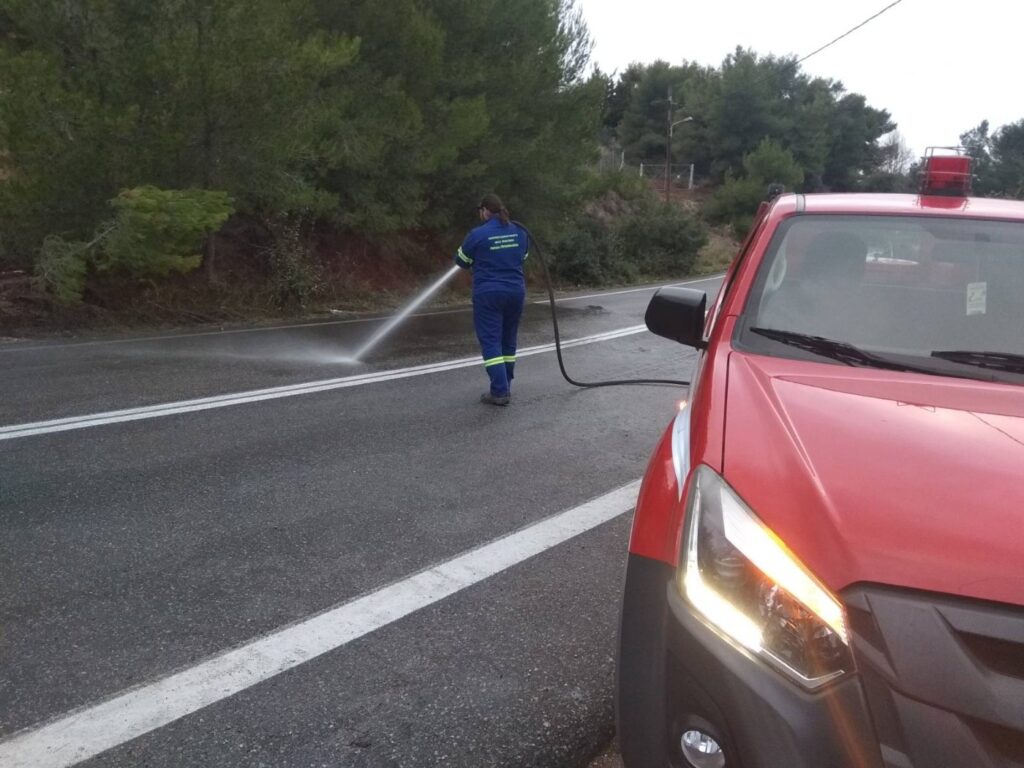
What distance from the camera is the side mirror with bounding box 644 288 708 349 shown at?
3434mm

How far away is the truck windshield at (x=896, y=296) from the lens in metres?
3.02

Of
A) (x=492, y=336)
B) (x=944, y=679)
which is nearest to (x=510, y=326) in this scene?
(x=492, y=336)

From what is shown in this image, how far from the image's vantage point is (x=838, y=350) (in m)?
3.03

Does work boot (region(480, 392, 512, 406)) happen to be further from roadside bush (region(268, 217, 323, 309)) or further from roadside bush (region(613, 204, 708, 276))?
roadside bush (region(613, 204, 708, 276))

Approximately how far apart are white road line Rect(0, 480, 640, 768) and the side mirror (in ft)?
4.53

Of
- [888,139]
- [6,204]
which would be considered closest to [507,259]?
[6,204]

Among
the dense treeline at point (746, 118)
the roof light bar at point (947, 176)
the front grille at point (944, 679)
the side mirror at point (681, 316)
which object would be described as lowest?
the front grille at point (944, 679)

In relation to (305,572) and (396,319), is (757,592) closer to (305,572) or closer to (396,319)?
(305,572)

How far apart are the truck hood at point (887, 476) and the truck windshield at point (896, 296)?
32 cm

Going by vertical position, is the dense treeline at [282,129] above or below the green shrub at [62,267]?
above

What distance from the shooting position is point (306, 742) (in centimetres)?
267

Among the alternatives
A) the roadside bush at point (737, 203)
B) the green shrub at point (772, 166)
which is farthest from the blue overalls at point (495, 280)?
the green shrub at point (772, 166)

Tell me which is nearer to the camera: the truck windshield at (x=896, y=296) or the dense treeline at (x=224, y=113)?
the truck windshield at (x=896, y=296)

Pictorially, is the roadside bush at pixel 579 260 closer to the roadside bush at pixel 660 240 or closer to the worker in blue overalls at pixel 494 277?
the roadside bush at pixel 660 240
